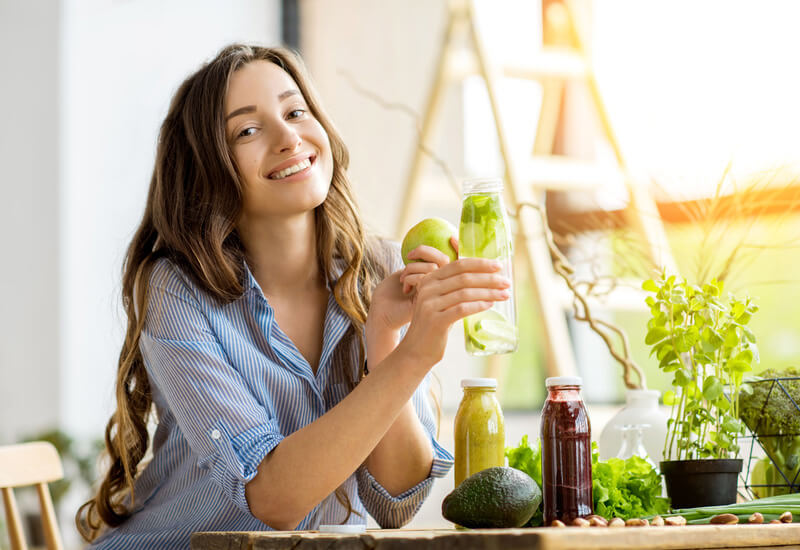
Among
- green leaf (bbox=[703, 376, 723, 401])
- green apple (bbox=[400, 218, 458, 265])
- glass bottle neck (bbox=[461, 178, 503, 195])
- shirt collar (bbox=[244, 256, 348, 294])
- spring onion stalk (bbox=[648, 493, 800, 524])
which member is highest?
glass bottle neck (bbox=[461, 178, 503, 195])

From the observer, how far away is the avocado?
0.95 m

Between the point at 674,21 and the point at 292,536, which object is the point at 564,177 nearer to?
the point at 674,21

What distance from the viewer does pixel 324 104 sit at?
11.8 ft

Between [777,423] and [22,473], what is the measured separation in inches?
47.7

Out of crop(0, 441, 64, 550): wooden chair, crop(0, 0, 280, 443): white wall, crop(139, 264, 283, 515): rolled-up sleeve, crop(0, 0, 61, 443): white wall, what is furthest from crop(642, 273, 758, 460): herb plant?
crop(0, 0, 61, 443): white wall

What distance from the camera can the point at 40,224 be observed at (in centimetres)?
366

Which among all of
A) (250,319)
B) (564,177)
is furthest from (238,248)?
(564,177)

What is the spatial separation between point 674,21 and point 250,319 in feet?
7.01

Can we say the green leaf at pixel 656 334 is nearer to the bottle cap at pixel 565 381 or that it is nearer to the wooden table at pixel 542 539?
the bottle cap at pixel 565 381

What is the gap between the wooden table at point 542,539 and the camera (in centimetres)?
75

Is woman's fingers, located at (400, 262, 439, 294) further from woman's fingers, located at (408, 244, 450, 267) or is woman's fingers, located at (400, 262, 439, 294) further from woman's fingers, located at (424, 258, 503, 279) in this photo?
woman's fingers, located at (424, 258, 503, 279)

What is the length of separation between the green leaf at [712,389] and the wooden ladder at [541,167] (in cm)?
81

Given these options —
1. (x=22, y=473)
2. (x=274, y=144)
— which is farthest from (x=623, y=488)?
(x=22, y=473)

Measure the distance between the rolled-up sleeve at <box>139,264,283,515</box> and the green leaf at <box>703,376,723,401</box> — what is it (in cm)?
56
